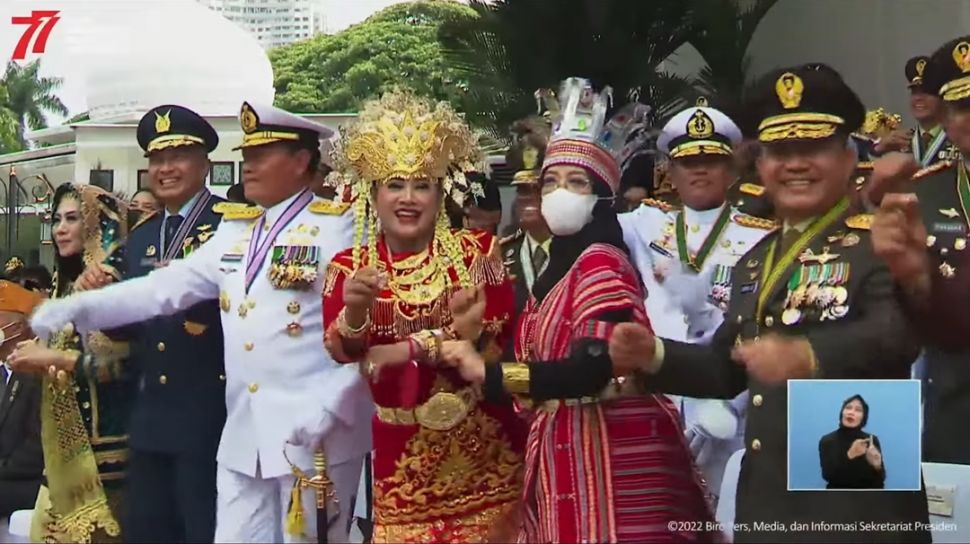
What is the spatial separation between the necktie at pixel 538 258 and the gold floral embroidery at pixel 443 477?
0.45 metres

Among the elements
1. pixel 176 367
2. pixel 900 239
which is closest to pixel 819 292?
pixel 900 239

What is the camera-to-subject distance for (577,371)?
113 inches

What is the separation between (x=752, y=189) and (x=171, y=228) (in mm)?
1774

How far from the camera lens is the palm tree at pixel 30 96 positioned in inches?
161

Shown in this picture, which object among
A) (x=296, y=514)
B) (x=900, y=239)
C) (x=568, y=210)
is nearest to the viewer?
(x=900, y=239)

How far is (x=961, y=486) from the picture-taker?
3154mm

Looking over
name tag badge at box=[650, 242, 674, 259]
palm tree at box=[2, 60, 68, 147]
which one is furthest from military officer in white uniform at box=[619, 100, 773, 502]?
palm tree at box=[2, 60, 68, 147]

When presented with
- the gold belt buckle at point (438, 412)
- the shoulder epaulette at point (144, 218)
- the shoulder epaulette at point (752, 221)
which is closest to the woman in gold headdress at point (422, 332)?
the gold belt buckle at point (438, 412)

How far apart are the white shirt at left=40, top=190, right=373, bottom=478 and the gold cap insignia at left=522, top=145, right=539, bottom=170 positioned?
1.75 ft

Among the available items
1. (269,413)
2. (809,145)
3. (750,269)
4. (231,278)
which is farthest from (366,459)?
(809,145)

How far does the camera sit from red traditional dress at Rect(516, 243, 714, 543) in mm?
2943

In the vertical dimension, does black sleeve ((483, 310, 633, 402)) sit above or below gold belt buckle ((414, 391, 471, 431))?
above

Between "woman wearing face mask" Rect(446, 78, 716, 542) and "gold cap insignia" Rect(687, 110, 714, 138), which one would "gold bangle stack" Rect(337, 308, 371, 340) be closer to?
"woman wearing face mask" Rect(446, 78, 716, 542)

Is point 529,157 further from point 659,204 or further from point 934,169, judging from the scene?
point 934,169
